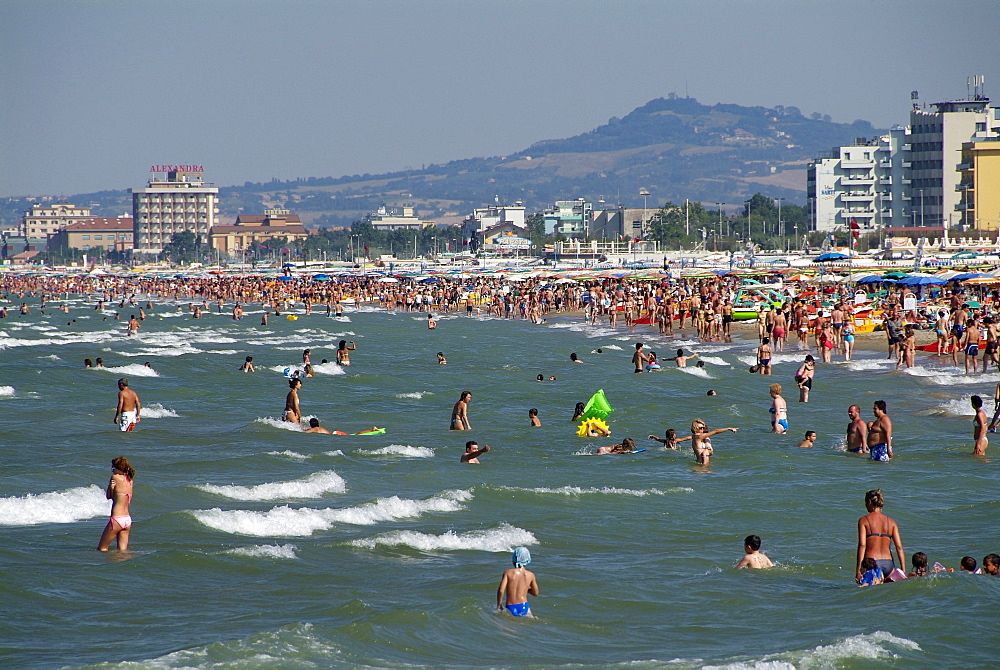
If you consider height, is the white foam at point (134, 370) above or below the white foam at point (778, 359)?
below

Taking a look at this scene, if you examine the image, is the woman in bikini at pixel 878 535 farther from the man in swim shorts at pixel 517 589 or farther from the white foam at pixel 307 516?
the white foam at pixel 307 516

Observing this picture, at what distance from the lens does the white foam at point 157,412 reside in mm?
21812

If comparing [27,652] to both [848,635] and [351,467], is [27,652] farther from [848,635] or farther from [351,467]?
[351,467]

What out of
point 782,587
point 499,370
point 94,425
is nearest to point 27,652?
point 782,587

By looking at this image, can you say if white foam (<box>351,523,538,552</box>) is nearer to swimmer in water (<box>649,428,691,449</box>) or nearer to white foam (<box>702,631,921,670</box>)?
white foam (<box>702,631,921,670</box>)

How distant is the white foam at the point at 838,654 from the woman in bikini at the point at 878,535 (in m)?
1.29

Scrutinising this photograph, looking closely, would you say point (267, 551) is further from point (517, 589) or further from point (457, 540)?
point (517, 589)

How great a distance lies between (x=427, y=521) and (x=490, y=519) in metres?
0.70

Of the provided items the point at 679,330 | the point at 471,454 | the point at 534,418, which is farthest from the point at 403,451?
the point at 679,330

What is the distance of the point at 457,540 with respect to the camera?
1182 centimetres

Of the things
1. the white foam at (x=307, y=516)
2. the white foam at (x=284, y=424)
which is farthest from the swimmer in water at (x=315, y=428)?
the white foam at (x=307, y=516)

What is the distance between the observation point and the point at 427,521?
1281cm

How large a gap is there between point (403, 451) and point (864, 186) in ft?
374

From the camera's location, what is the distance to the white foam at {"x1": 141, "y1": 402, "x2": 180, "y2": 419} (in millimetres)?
21812
